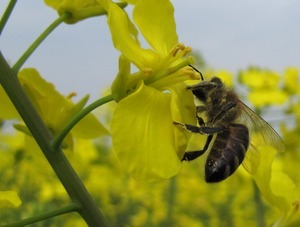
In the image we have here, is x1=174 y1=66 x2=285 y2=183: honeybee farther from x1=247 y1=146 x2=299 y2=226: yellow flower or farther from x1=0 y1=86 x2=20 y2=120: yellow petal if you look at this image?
x1=0 y1=86 x2=20 y2=120: yellow petal

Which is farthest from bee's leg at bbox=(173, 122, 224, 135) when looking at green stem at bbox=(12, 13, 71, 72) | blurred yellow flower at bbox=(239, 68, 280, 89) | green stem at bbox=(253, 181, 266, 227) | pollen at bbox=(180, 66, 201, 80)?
blurred yellow flower at bbox=(239, 68, 280, 89)

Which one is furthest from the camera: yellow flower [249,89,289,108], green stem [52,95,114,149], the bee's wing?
yellow flower [249,89,289,108]

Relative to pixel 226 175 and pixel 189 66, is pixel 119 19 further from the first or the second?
pixel 226 175

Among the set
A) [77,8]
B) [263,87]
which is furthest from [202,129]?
[263,87]

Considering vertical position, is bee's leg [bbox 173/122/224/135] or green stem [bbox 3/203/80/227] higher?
bee's leg [bbox 173/122/224/135]

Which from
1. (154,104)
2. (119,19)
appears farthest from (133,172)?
(119,19)

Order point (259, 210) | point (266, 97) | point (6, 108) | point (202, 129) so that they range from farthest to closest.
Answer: point (266, 97) → point (259, 210) → point (6, 108) → point (202, 129)

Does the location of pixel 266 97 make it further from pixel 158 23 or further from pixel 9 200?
pixel 9 200
